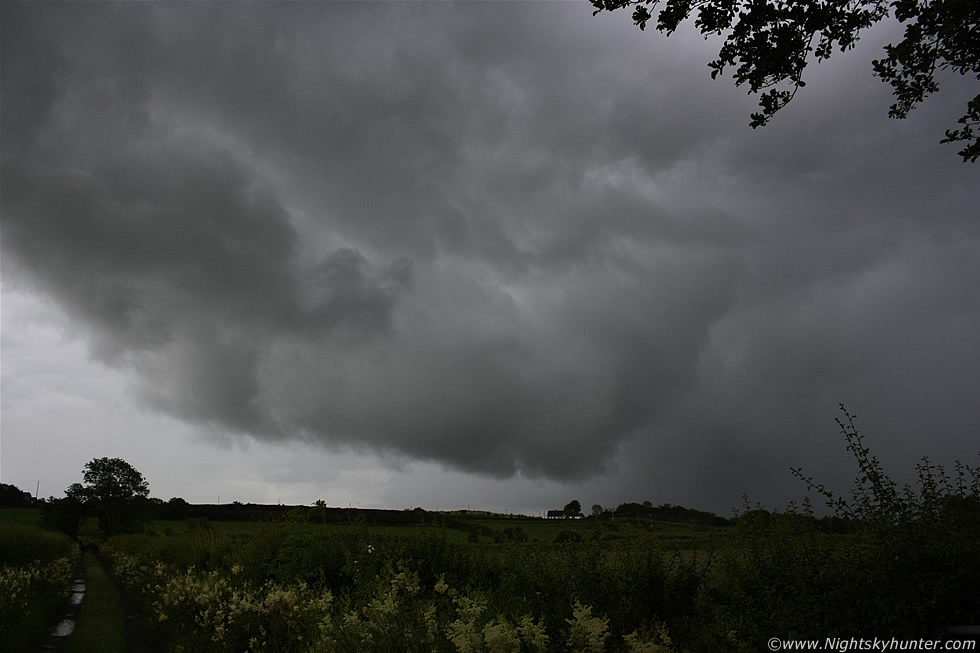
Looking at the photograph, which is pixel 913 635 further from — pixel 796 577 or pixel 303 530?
pixel 303 530

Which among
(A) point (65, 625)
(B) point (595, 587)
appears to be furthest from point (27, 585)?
(B) point (595, 587)

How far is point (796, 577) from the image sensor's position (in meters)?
6.93

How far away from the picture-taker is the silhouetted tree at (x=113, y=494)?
321 feet

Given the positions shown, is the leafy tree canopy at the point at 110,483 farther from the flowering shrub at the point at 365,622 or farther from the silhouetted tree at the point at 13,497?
the flowering shrub at the point at 365,622

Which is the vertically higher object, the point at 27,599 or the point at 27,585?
the point at 27,585

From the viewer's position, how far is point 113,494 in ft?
333

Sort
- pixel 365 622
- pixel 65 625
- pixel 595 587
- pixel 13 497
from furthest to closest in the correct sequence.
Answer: pixel 13 497, pixel 65 625, pixel 595 587, pixel 365 622

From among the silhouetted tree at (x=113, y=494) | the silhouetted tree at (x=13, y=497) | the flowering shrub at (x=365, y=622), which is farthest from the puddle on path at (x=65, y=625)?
the silhouetted tree at (x=13, y=497)

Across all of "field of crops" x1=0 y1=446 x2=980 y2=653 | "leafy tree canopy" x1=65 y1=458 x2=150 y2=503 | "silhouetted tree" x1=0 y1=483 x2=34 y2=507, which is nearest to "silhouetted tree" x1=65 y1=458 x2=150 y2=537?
"leafy tree canopy" x1=65 y1=458 x2=150 y2=503

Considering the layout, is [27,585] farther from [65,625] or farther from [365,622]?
[365,622]

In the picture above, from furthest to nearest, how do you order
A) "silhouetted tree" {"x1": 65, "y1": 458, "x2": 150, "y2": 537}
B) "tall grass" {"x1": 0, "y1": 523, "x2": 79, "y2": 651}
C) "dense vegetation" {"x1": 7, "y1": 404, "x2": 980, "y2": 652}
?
1. "silhouetted tree" {"x1": 65, "y1": 458, "x2": 150, "y2": 537}
2. "tall grass" {"x1": 0, "y1": 523, "x2": 79, "y2": 651}
3. "dense vegetation" {"x1": 7, "y1": 404, "x2": 980, "y2": 652}

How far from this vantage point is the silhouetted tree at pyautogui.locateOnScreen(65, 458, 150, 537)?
97831mm

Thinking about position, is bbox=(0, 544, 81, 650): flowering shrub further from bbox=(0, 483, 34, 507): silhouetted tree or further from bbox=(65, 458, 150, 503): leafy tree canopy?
bbox=(0, 483, 34, 507): silhouetted tree

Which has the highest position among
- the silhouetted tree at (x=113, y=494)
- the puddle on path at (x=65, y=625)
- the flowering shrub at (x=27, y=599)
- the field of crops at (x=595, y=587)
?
the silhouetted tree at (x=113, y=494)
